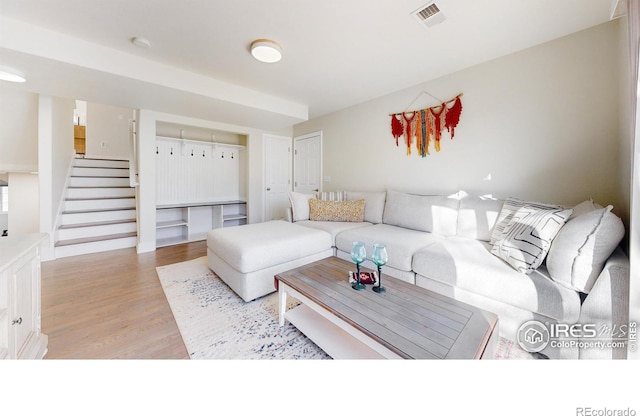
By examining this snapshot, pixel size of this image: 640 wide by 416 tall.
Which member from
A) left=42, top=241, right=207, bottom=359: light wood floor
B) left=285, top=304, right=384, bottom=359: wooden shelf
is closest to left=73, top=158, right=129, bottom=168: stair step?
left=42, top=241, right=207, bottom=359: light wood floor

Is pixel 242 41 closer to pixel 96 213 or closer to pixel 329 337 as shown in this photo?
pixel 329 337

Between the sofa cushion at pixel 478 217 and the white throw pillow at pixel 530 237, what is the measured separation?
42 centimetres

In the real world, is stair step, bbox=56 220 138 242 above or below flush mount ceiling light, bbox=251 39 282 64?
below

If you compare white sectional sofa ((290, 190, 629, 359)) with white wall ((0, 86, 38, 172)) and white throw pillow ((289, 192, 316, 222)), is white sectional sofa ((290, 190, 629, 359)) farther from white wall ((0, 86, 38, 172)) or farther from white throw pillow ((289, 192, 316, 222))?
white wall ((0, 86, 38, 172))

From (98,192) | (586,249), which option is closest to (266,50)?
(586,249)

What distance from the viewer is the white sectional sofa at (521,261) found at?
1157 millimetres

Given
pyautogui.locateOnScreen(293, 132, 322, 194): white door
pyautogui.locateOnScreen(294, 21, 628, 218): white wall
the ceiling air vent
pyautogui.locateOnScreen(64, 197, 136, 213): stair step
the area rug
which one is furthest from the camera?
pyautogui.locateOnScreen(293, 132, 322, 194): white door

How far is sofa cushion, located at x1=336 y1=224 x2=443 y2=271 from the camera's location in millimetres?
2037

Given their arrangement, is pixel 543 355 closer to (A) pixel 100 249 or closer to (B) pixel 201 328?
(B) pixel 201 328

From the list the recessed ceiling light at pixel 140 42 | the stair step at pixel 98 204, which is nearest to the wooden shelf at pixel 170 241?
the stair step at pixel 98 204

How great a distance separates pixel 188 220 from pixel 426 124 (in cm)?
405

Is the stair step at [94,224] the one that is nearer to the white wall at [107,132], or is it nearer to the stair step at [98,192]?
the stair step at [98,192]

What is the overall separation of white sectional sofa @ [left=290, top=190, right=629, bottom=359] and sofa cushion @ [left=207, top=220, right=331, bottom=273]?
1.27ft

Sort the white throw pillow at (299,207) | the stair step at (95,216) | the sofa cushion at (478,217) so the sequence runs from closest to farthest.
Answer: the sofa cushion at (478,217) < the white throw pillow at (299,207) < the stair step at (95,216)
